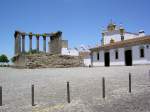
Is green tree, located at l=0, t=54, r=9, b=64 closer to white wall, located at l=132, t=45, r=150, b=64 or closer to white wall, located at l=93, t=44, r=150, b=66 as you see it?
white wall, located at l=93, t=44, r=150, b=66

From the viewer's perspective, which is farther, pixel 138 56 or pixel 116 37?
pixel 116 37

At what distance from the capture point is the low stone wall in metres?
32.4

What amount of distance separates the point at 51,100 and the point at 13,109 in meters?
1.61

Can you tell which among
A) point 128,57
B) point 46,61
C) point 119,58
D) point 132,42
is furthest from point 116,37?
point 46,61

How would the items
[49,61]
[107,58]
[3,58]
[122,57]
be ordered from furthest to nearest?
[3,58] → [107,58] → [122,57] → [49,61]

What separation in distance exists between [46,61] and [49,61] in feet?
2.03

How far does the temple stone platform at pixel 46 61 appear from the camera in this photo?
32.4m

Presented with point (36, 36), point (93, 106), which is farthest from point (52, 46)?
point (93, 106)

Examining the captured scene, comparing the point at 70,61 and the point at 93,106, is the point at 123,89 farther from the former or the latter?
the point at 70,61

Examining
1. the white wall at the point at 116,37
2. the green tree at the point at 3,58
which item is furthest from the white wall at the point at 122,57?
the green tree at the point at 3,58

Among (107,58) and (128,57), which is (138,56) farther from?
(107,58)

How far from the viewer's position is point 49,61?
34969mm

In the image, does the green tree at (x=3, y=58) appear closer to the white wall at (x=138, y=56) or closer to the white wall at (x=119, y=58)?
Result: the white wall at (x=119, y=58)

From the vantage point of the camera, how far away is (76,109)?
735cm
